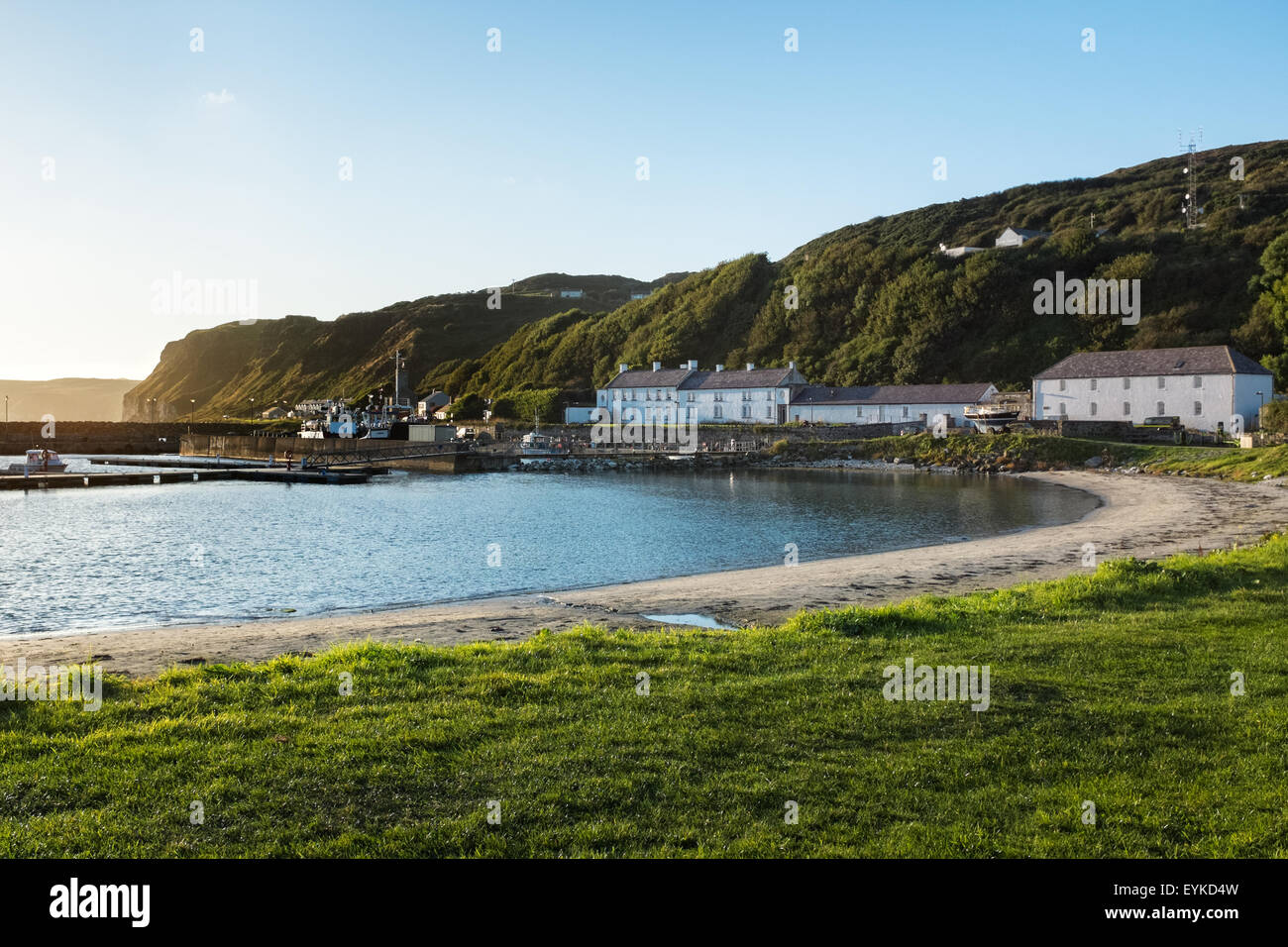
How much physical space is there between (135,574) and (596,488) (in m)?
48.2

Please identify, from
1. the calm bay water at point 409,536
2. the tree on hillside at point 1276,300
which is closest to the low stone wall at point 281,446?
the calm bay water at point 409,536

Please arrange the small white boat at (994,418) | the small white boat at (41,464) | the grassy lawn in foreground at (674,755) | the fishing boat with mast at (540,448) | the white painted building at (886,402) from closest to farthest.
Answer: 1. the grassy lawn in foreground at (674,755)
2. the small white boat at (41,464)
3. the small white boat at (994,418)
4. the white painted building at (886,402)
5. the fishing boat with mast at (540,448)

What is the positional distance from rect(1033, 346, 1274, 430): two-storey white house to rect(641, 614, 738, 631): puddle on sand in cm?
7960

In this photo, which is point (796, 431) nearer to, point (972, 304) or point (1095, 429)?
point (1095, 429)

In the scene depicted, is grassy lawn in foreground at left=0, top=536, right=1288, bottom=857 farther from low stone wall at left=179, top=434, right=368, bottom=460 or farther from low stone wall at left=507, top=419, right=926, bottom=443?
low stone wall at left=179, top=434, right=368, bottom=460

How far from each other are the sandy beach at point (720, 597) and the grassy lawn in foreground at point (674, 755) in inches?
153

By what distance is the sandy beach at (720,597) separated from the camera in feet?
56.3

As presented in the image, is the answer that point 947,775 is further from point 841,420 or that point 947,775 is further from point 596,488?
point 841,420

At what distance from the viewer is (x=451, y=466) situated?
10088cm

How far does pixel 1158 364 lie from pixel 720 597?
81.2m

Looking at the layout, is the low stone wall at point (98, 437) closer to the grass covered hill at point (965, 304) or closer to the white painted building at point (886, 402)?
the grass covered hill at point (965, 304)
